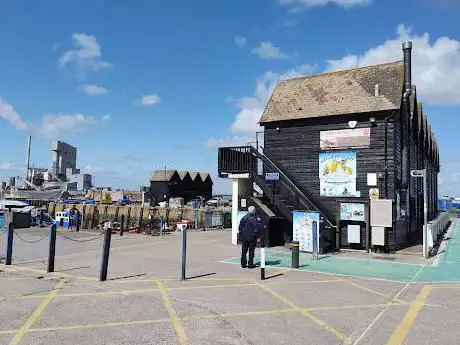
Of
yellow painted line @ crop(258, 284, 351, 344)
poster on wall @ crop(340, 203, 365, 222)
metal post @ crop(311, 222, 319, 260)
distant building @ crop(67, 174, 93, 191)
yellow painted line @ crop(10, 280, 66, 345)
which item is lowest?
yellow painted line @ crop(10, 280, 66, 345)

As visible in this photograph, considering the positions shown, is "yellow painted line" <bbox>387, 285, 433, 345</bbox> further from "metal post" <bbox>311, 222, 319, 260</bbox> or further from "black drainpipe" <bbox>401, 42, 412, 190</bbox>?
"black drainpipe" <bbox>401, 42, 412, 190</bbox>

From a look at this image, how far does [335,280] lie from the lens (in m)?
11.1

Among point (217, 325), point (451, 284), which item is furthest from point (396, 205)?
point (217, 325)

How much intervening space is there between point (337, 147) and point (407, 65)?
4.78 meters

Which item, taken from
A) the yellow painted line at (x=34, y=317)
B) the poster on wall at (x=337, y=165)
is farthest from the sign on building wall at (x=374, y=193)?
the yellow painted line at (x=34, y=317)

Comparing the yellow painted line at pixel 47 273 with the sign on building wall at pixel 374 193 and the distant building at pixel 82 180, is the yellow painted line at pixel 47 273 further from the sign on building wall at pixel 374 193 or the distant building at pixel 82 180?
the distant building at pixel 82 180

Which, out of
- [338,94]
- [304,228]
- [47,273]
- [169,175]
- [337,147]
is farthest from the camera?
[169,175]

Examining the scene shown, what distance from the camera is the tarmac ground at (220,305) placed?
252 inches

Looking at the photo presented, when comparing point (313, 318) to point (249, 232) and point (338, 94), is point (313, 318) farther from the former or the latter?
point (338, 94)

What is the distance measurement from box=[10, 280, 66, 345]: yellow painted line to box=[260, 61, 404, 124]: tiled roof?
45.0 feet

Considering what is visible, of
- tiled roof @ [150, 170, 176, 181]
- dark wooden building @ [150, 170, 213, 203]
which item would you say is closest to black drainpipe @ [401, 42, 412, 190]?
dark wooden building @ [150, 170, 213, 203]

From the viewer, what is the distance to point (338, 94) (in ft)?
65.2

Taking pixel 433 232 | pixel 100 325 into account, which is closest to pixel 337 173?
pixel 433 232

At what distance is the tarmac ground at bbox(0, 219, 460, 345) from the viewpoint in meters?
6.40
